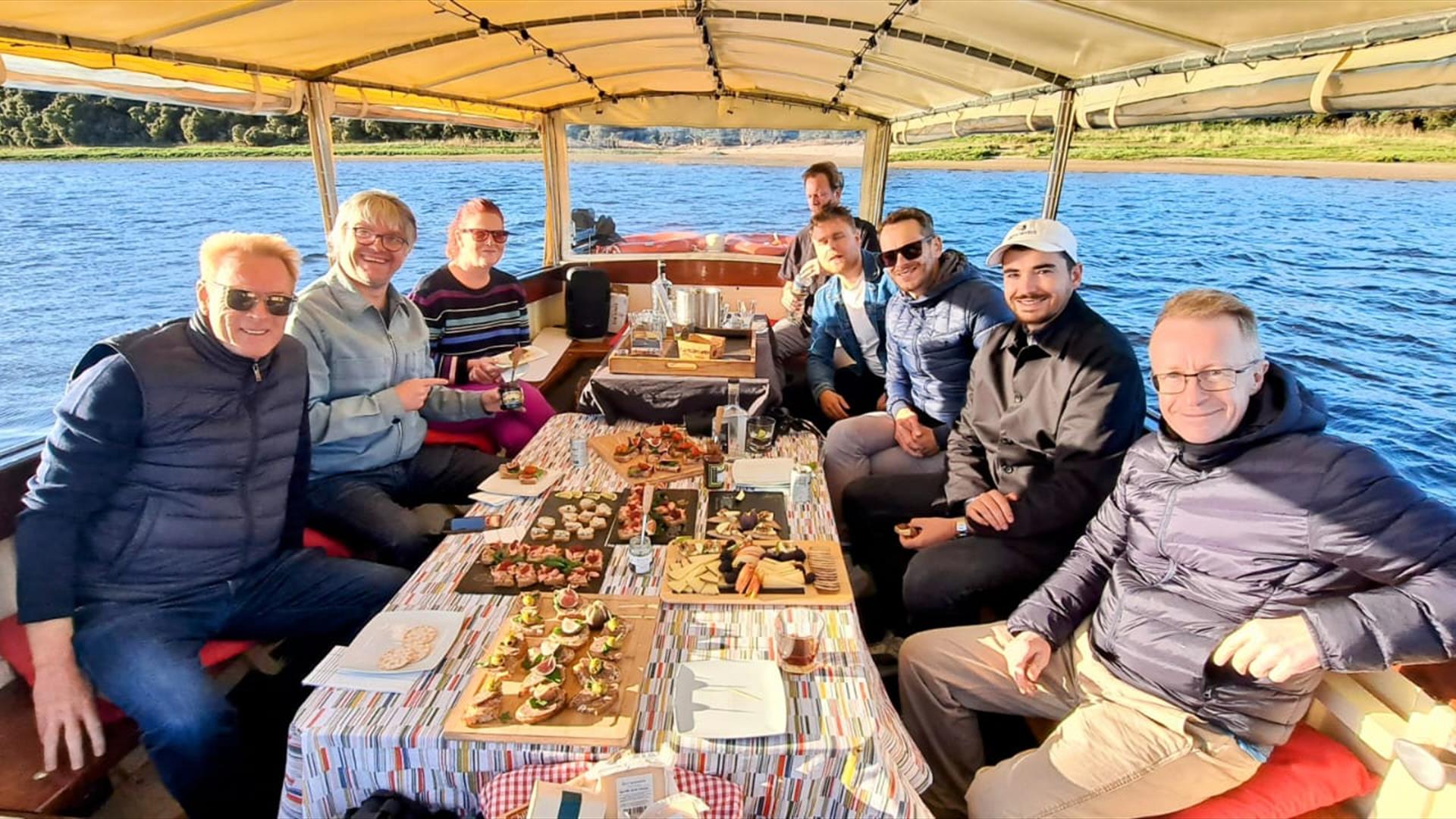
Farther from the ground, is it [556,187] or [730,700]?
[556,187]

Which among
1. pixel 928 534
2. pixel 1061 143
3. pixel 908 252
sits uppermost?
pixel 1061 143

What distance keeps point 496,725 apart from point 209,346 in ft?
4.44

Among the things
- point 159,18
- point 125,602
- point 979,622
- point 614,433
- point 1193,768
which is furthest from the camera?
point 614,433

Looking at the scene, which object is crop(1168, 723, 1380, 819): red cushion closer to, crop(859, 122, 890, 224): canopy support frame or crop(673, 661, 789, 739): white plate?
crop(673, 661, 789, 739): white plate

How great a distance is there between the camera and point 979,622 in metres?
2.60

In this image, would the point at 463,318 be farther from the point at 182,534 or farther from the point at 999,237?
the point at 999,237

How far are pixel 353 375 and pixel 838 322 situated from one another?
236 centimetres

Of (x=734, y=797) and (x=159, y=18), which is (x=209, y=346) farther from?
(x=734, y=797)

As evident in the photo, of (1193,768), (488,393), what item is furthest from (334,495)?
(1193,768)

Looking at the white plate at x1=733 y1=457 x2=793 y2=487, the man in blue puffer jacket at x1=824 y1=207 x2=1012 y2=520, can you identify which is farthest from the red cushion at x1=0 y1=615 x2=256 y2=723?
the man in blue puffer jacket at x1=824 y1=207 x2=1012 y2=520

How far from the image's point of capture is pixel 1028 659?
195 cm

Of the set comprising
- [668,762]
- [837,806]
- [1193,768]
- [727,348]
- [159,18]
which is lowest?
[1193,768]

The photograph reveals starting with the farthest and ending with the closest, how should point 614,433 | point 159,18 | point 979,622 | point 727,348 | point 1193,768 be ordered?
point 727,348
point 614,433
point 979,622
point 159,18
point 1193,768

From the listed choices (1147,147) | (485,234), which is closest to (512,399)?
(485,234)
